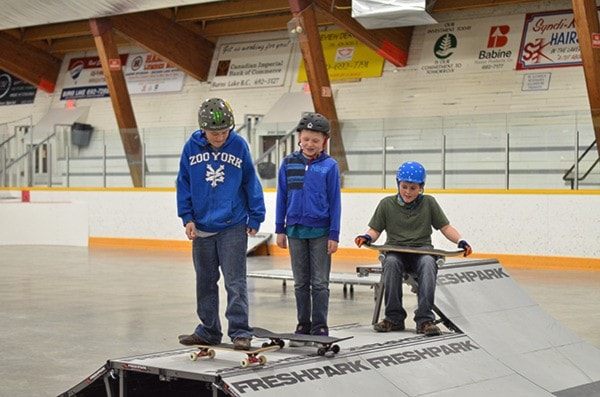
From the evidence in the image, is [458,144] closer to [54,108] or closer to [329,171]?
[329,171]

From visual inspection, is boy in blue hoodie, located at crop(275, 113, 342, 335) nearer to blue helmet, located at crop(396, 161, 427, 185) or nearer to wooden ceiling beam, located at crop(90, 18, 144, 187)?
blue helmet, located at crop(396, 161, 427, 185)

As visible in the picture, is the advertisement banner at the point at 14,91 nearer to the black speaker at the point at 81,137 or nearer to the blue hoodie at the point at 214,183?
the black speaker at the point at 81,137

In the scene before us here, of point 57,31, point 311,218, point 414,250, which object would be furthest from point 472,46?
point 311,218

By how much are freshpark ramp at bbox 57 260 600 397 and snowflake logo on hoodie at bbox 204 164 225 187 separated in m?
0.97

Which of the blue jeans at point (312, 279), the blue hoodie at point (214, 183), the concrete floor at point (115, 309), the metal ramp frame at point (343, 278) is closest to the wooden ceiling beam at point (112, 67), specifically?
the concrete floor at point (115, 309)

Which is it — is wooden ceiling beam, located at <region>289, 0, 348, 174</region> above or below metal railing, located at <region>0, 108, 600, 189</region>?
above

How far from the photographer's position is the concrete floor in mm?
7035

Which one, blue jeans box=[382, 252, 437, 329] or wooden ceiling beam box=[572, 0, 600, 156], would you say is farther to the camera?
wooden ceiling beam box=[572, 0, 600, 156]

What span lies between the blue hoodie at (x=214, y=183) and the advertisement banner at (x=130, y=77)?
19.9m

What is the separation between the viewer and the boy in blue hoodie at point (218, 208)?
18.2ft

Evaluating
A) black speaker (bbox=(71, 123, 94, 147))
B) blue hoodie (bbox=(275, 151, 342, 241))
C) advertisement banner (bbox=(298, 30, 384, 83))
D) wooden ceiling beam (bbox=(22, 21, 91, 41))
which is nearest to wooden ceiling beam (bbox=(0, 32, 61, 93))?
wooden ceiling beam (bbox=(22, 21, 91, 41))

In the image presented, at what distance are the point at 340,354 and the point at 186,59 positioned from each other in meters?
19.6

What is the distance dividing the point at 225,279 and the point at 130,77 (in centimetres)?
2171

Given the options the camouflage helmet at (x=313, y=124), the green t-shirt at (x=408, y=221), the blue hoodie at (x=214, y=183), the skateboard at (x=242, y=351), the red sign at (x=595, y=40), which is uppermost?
the red sign at (x=595, y=40)
